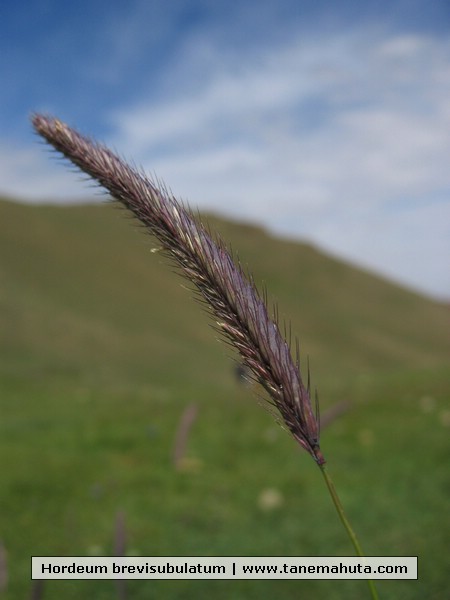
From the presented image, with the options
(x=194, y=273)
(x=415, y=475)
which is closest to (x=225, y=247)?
(x=194, y=273)

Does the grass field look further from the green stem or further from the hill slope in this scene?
the hill slope

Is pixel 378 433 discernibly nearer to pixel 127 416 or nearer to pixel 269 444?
pixel 269 444
